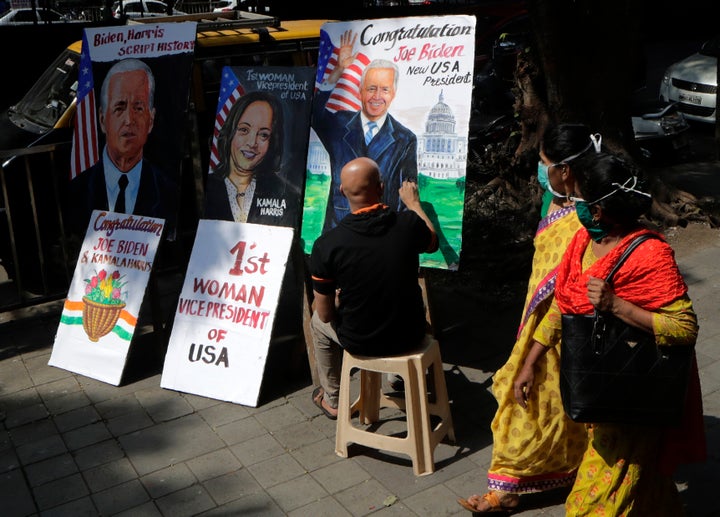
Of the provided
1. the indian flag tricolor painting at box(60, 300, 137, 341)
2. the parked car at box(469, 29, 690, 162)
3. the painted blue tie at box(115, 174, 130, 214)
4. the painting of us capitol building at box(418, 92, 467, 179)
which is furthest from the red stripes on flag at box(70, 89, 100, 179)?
the parked car at box(469, 29, 690, 162)

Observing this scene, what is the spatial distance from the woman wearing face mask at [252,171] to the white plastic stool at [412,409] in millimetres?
1250

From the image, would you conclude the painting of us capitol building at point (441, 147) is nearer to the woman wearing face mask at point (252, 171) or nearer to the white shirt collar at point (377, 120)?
the white shirt collar at point (377, 120)

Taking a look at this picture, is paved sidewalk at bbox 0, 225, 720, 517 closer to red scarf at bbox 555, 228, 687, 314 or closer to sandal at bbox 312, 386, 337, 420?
sandal at bbox 312, 386, 337, 420

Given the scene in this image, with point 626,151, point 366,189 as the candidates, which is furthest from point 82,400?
point 626,151

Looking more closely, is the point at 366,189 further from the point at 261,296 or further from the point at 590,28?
the point at 590,28

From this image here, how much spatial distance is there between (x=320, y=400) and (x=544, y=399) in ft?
5.64

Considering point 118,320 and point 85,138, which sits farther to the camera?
point 85,138

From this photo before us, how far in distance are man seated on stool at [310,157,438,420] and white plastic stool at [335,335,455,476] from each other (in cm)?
7

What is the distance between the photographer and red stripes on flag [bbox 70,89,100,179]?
622cm

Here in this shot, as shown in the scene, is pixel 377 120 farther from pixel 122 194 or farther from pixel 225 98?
pixel 122 194

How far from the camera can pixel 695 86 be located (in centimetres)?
1260

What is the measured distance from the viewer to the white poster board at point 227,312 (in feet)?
17.3

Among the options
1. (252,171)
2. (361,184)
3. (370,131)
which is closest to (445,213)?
(370,131)

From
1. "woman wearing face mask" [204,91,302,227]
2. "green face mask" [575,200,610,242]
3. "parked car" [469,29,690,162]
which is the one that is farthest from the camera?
"parked car" [469,29,690,162]
